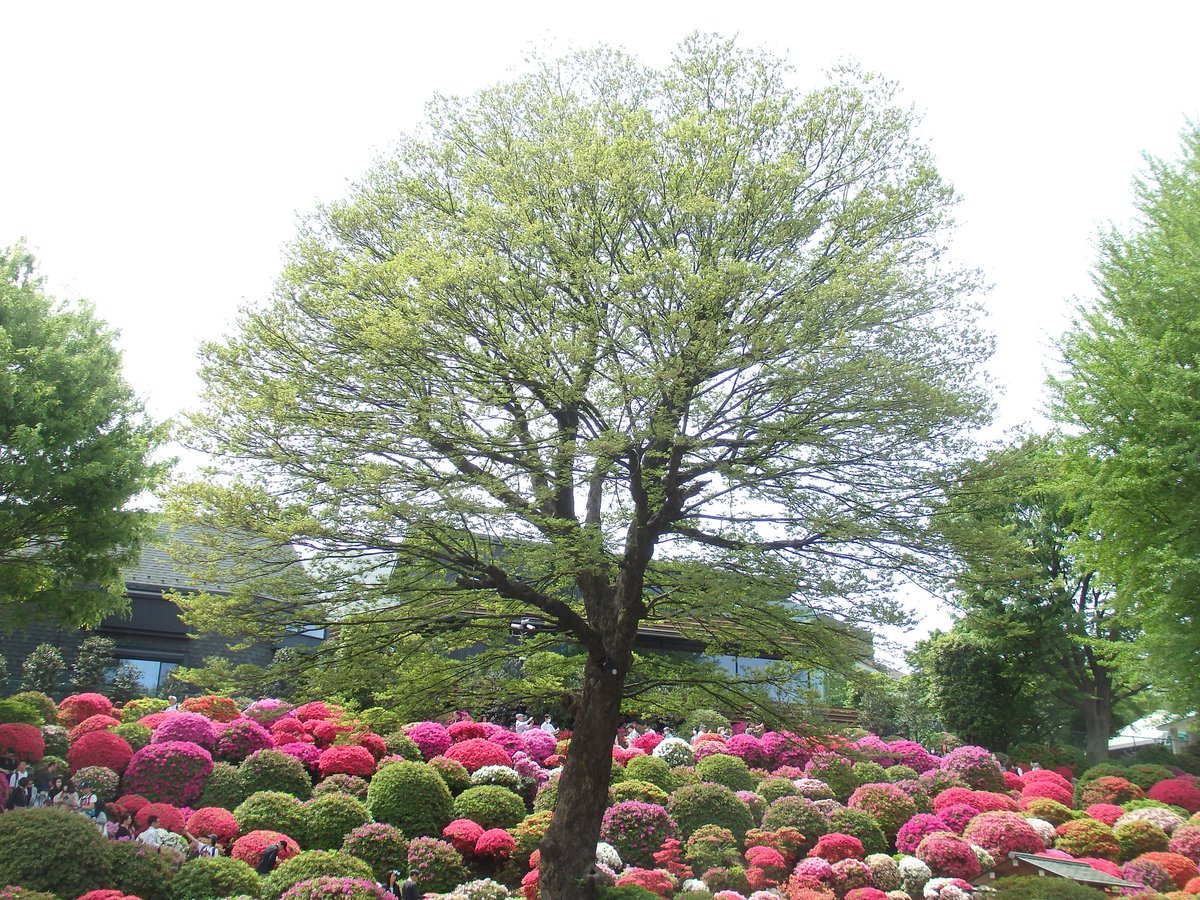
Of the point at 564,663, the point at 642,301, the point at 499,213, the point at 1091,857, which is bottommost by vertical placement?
the point at 1091,857

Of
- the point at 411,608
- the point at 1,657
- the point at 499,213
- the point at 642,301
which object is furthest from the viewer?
the point at 1,657

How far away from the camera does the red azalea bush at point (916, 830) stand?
51.3 ft

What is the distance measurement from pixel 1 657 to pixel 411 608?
15355 mm

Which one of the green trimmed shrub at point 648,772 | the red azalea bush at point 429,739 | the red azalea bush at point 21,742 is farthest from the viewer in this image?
the red azalea bush at point 429,739

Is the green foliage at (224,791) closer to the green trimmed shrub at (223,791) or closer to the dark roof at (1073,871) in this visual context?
the green trimmed shrub at (223,791)

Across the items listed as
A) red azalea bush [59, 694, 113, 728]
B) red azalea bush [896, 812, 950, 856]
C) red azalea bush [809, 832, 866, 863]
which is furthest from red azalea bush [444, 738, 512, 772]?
red azalea bush [896, 812, 950, 856]

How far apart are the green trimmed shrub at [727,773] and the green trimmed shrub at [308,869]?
7.87 meters

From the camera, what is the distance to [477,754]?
1619 centimetres

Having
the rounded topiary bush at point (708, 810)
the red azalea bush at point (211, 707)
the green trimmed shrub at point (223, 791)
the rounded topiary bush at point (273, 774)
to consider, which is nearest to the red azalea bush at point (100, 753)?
the green trimmed shrub at point (223, 791)

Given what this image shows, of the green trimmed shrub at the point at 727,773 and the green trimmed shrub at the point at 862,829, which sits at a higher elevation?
the green trimmed shrub at the point at 727,773

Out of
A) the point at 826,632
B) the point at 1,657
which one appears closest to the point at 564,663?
the point at 826,632

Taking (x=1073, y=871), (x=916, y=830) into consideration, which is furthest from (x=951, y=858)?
(x=1073, y=871)

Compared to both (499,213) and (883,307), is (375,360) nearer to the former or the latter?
(499,213)

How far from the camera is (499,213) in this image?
32.4ft
